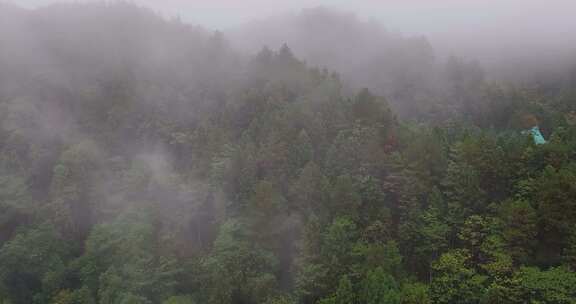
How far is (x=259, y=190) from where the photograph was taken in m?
35.7

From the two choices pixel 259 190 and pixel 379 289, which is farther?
pixel 259 190

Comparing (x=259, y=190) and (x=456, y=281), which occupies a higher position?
(x=259, y=190)

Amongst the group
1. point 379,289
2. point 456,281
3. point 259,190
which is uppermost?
point 259,190

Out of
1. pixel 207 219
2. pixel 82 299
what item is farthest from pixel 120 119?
pixel 82 299

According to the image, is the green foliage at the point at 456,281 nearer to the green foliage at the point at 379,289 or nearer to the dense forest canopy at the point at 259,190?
the dense forest canopy at the point at 259,190

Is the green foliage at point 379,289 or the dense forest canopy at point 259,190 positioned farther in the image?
the dense forest canopy at point 259,190

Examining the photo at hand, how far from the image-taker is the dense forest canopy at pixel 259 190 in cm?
2933

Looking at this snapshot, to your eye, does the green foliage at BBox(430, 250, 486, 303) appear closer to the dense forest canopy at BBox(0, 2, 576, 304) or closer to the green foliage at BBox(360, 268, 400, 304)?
the dense forest canopy at BBox(0, 2, 576, 304)

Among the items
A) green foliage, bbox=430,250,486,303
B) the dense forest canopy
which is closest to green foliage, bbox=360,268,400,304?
the dense forest canopy

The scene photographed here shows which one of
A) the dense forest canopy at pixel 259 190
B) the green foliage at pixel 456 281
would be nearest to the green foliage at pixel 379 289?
the dense forest canopy at pixel 259 190

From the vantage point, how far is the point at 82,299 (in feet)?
116

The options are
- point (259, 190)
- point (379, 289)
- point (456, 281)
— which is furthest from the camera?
point (259, 190)

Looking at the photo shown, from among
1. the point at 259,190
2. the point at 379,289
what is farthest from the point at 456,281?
the point at 259,190

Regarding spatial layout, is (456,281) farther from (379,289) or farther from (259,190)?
(259,190)
